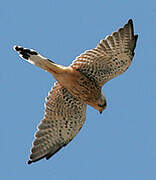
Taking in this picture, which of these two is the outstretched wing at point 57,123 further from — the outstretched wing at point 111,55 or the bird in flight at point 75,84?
the outstretched wing at point 111,55

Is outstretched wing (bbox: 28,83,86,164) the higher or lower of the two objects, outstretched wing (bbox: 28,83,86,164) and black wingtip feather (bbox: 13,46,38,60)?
the lower

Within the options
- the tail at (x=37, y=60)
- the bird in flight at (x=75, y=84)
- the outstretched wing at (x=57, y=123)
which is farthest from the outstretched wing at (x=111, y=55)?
the outstretched wing at (x=57, y=123)

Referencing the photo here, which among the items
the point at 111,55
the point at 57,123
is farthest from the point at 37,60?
the point at 57,123

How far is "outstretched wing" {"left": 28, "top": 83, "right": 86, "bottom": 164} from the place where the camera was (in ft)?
39.2

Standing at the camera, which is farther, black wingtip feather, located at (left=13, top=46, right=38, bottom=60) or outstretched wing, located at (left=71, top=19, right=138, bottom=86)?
outstretched wing, located at (left=71, top=19, right=138, bottom=86)

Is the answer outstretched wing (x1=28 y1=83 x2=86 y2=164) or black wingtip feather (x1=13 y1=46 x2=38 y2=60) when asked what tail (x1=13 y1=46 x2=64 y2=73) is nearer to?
black wingtip feather (x1=13 y1=46 x2=38 y2=60)

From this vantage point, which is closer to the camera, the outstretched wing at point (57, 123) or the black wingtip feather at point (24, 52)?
the black wingtip feather at point (24, 52)

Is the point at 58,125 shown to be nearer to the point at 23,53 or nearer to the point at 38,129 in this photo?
the point at 38,129

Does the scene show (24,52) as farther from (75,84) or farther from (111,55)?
(111,55)

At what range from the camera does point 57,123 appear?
12234 millimetres

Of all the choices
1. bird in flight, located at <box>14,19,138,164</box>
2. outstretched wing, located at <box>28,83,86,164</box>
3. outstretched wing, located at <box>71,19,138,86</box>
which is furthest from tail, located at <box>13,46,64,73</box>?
outstretched wing, located at <box>28,83,86,164</box>

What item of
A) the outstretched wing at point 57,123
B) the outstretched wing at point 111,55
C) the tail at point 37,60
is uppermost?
the outstretched wing at point 111,55

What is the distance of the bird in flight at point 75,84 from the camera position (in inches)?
447

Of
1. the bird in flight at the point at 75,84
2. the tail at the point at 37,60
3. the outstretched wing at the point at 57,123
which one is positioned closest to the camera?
the tail at the point at 37,60
